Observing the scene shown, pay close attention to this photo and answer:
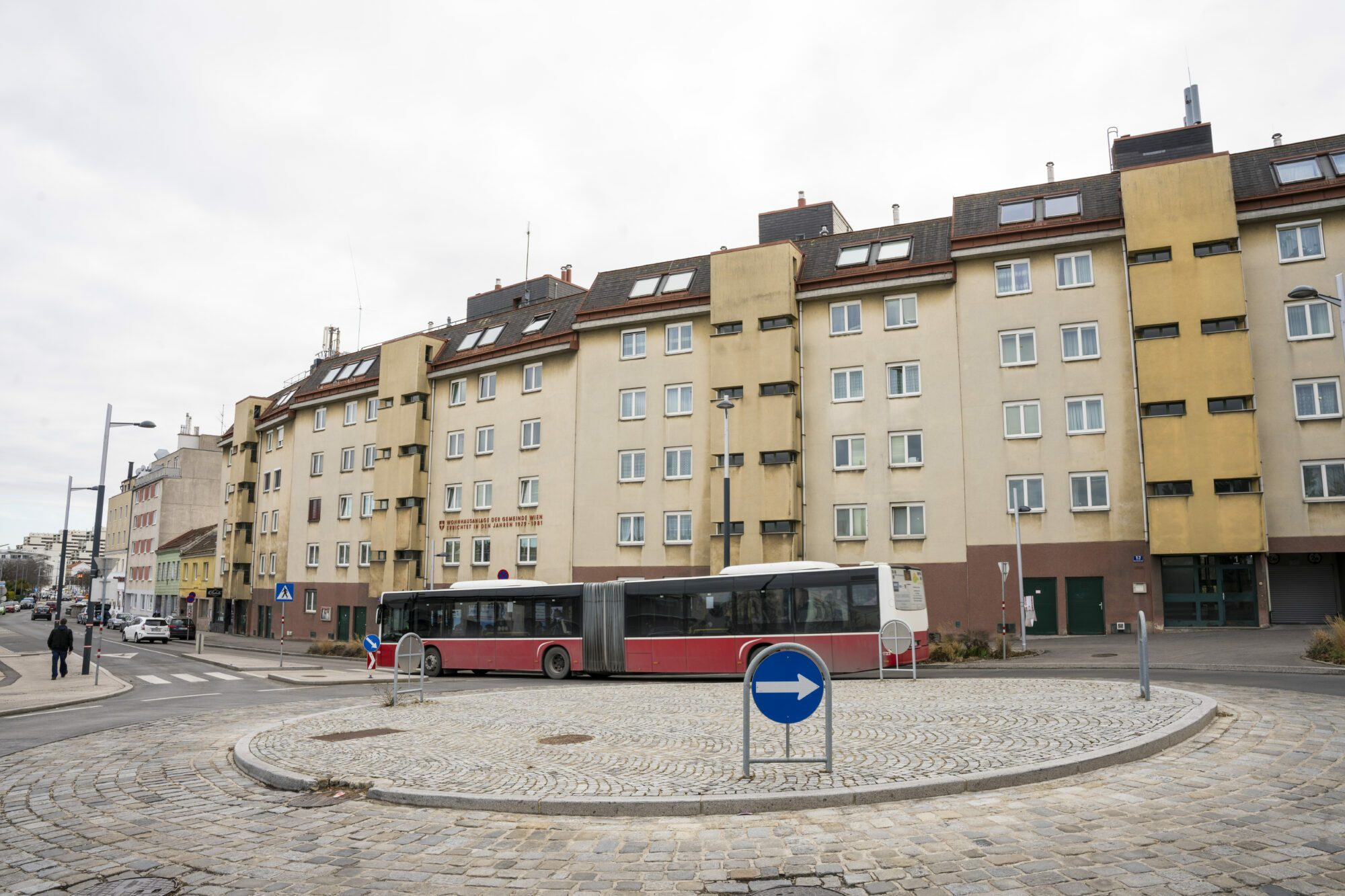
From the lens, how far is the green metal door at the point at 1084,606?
97.2ft

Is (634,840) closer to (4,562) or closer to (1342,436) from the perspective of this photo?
(1342,436)

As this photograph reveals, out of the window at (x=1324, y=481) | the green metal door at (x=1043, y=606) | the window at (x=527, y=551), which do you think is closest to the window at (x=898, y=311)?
the green metal door at (x=1043, y=606)

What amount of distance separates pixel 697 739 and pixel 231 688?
659 inches

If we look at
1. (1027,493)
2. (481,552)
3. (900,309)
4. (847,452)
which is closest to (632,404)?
(847,452)

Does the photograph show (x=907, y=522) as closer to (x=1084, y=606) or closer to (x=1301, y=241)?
(x=1084, y=606)

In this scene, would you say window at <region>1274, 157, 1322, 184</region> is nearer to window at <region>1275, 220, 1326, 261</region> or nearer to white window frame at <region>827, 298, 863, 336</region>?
window at <region>1275, 220, 1326, 261</region>

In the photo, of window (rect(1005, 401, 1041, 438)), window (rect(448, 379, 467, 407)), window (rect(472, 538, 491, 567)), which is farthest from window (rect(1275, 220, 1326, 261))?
window (rect(448, 379, 467, 407))

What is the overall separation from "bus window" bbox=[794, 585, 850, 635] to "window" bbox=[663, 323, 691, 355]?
61.2 feet

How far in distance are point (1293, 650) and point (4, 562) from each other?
769 feet

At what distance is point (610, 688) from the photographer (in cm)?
1878

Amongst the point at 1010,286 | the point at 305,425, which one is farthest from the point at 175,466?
→ the point at 1010,286

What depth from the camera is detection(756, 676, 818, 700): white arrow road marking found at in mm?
8234

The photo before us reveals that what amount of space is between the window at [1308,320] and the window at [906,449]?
12.0 meters

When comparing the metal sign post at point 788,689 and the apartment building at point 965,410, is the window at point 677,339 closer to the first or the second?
the apartment building at point 965,410
